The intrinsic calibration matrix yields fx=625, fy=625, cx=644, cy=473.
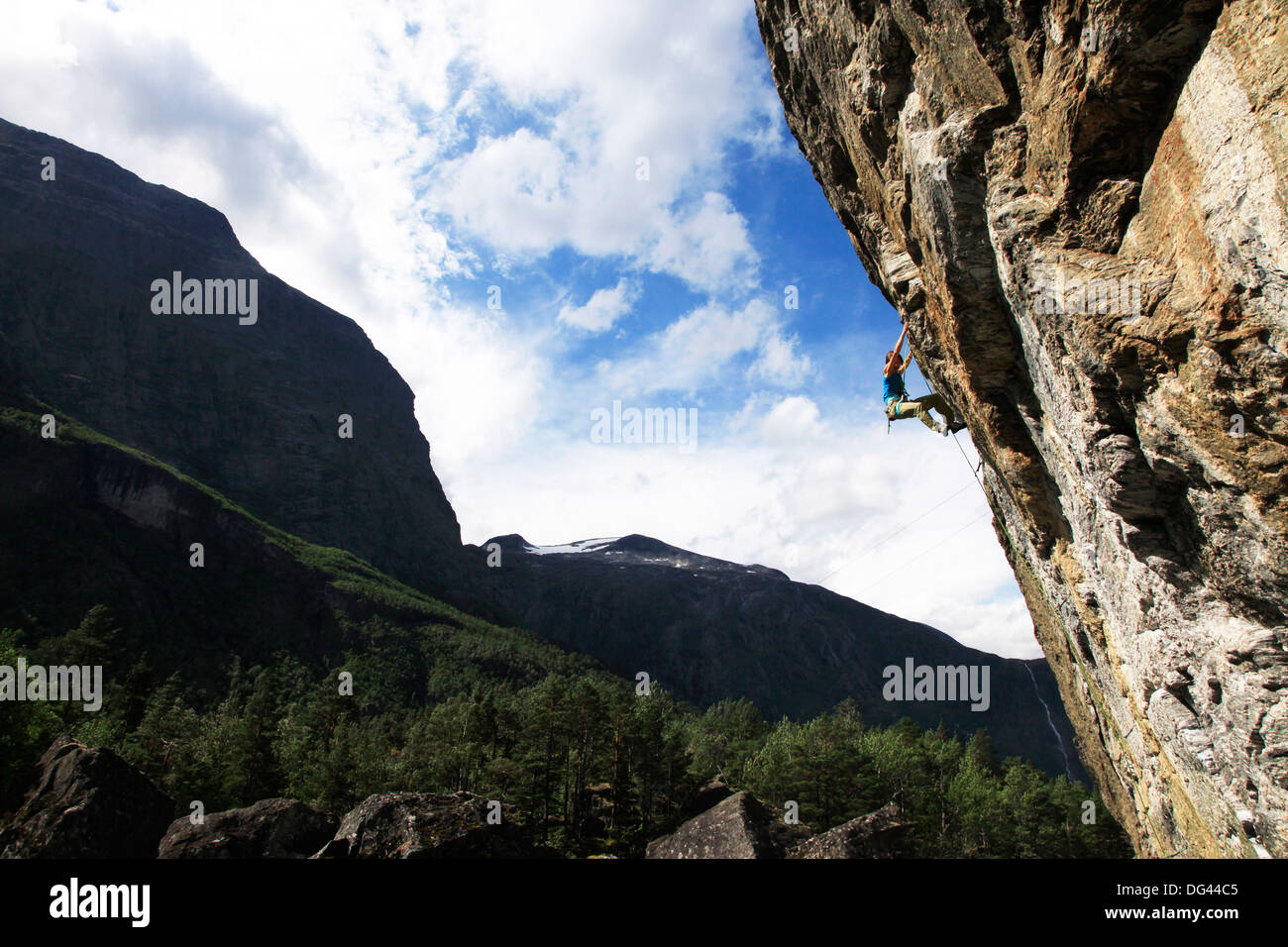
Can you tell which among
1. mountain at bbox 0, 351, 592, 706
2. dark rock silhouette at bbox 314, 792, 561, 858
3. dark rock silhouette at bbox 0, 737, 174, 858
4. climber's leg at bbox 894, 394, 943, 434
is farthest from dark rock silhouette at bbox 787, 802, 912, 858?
mountain at bbox 0, 351, 592, 706

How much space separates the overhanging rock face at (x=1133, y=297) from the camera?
6184 mm

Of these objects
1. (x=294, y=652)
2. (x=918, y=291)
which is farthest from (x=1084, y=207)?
(x=294, y=652)

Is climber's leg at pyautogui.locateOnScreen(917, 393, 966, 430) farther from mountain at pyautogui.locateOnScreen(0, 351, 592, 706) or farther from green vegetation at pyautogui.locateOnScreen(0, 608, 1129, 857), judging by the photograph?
mountain at pyautogui.locateOnScreen(0, 351, 592, 706)

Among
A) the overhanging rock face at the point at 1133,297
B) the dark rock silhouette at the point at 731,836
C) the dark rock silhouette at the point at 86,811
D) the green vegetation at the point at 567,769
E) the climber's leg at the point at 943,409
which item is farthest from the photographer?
the green vegetation at the point at 567,769

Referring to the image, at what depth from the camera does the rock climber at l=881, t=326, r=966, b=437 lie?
59.1ft

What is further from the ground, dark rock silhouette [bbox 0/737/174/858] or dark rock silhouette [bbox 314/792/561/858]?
dark rock silhouette [bbox 314/792/561/858]

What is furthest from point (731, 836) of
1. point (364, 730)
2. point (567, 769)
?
point (364, 730)

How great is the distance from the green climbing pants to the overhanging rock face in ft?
14.6

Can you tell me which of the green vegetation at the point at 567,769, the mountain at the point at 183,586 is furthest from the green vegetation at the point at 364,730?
the mountain at the point at 183,586

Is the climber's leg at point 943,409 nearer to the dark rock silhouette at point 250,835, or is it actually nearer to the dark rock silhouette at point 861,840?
the dark rock silhouette at point 861,840

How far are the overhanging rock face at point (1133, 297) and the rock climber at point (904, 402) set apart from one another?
4509 millimetres

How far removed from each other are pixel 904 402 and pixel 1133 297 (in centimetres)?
1135

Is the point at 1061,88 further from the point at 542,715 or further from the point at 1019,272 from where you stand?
the point at 542,715

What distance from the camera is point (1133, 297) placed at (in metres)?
7.26
